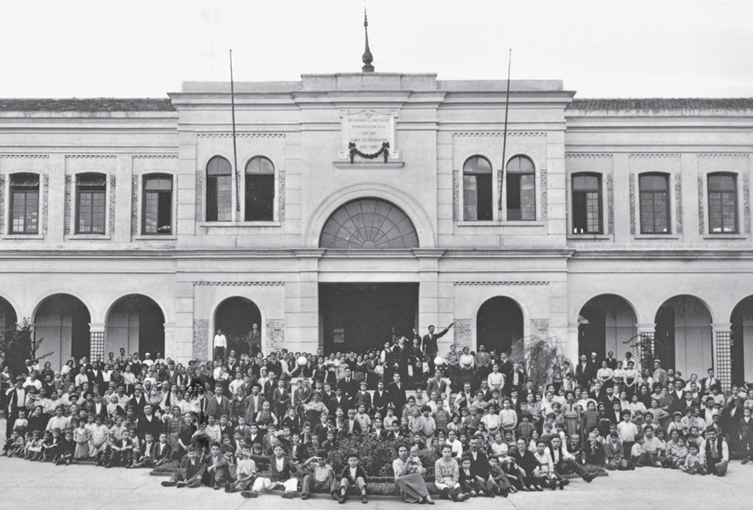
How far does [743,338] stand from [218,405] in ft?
66.5

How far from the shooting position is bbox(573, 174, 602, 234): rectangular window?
30922 mm

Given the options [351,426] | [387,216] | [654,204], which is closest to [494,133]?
[387,216]

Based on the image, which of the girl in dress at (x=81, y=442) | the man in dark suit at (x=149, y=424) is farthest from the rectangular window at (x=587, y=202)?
the girl in dress at (x=81, y=442)

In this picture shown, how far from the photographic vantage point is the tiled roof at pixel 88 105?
3134 cm

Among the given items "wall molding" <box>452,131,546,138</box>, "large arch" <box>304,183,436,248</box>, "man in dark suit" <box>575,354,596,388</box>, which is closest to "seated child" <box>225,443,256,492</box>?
"man in dark suit" <box>575,354,596,388</box>

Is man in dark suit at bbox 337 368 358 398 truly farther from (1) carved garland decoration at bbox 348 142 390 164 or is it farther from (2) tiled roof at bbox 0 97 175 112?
(2) tiled roof at bbox 0 97 175 112

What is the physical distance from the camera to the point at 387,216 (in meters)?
29.7

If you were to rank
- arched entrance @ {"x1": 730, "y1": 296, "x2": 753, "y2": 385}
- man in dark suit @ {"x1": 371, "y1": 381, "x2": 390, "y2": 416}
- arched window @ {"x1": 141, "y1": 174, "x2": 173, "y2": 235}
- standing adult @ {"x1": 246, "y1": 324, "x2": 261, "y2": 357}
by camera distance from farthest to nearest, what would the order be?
arched entrance @ {"x1": 730, "y1": 296, "x2": 753, "y2": 385}, arched window @ {"x1": 141, "y1": 174, "x2": 173, "y2": 235}, standing adult @ {"x1": 246, "y1": 324, "x2": 261, "y2": 357}, man in dark suit @ {"x1": 371, "y1": 381, "x2": 390, "y2": 416}

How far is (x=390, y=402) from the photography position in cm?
2177

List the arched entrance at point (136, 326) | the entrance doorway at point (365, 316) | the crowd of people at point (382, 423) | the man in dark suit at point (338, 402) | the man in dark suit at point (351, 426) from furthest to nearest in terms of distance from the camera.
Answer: the arched entrance at point (136, 326) < the entrance doorway at point (365, 316) < the man in dark suit at point (338, 402) < the man in dark suit at point (351, 426) < the crowd of people at point (382, 423)

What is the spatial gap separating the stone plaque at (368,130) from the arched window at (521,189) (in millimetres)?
4061

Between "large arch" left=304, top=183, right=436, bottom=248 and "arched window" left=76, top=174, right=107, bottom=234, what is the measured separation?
782 cm

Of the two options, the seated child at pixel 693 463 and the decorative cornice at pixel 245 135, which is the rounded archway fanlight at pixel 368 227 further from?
the seated child at pixel 693 463

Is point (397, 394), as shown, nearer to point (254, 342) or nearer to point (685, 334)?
point (254, 342)
